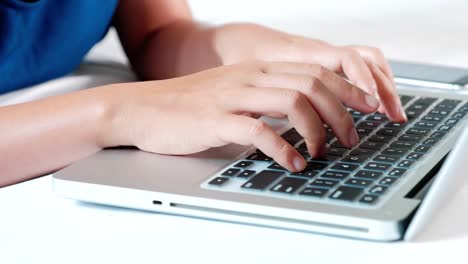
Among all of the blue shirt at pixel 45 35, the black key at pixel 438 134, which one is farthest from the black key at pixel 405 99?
the blue shirt at pixel 45 35

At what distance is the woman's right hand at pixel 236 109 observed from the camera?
2.25ft

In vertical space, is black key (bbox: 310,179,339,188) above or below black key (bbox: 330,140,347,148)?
above

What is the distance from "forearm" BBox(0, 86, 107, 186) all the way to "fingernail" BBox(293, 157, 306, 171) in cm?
19

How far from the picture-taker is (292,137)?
0.76 metres

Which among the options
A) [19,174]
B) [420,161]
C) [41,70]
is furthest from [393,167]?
[41,70]

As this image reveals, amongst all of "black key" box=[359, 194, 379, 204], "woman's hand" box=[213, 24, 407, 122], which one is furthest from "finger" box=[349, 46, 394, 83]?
"black key" box=[359, 194, 379, 204]

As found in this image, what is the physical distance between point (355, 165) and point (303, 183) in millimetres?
60

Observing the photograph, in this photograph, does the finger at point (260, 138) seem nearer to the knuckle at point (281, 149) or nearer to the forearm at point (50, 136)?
the knuckle at point (281, 149)

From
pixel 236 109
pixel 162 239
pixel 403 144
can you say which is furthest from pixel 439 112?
pixel 162 239

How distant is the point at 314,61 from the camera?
882 mm

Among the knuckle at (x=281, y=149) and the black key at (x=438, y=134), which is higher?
the knuckle at (x=281, y=149)

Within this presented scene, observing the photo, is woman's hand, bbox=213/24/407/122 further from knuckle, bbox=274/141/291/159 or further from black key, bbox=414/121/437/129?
knuckle, bbox=274/141/291/159

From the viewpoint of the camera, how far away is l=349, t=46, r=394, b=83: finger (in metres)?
0.89

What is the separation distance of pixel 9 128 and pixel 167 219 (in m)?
0.22
